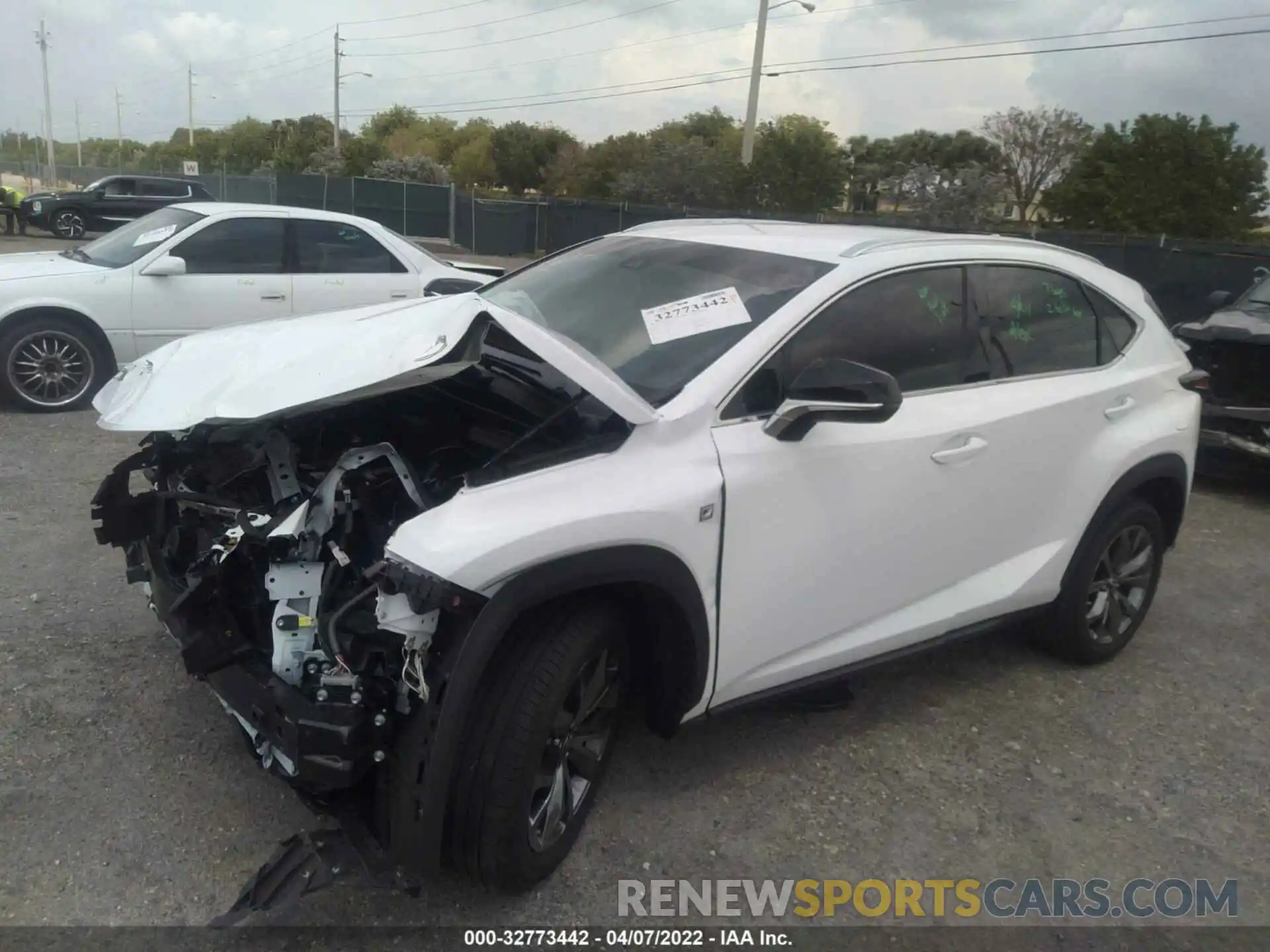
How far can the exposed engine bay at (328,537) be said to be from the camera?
102 inches

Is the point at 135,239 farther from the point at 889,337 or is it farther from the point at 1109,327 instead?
the point at 1109,327

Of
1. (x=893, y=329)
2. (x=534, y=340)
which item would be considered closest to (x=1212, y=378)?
(x=893, y=329)

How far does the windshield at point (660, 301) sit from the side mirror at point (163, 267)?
4.65m

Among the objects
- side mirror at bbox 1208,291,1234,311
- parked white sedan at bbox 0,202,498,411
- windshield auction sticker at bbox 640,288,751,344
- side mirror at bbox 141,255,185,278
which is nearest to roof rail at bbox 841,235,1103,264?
windshield auction sticker at bbox 640,288,751,344

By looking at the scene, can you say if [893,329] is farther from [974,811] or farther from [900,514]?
[974,811]

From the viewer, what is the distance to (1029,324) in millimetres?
4059

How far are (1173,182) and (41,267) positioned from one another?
95.6ft

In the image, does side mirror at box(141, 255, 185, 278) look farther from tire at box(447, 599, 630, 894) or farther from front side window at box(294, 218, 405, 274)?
tire at box(447, 599, 630, 894)

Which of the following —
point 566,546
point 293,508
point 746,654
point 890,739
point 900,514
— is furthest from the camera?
point 890,739

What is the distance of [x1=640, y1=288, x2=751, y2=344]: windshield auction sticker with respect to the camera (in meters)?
3.29

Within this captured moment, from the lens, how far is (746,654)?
10.4 ft

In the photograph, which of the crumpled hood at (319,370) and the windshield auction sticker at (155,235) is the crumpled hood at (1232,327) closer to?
the crumpled hood at (319,370)

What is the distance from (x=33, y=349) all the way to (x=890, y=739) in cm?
654

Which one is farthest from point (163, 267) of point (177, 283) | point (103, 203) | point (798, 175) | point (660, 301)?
point (798, 175)
